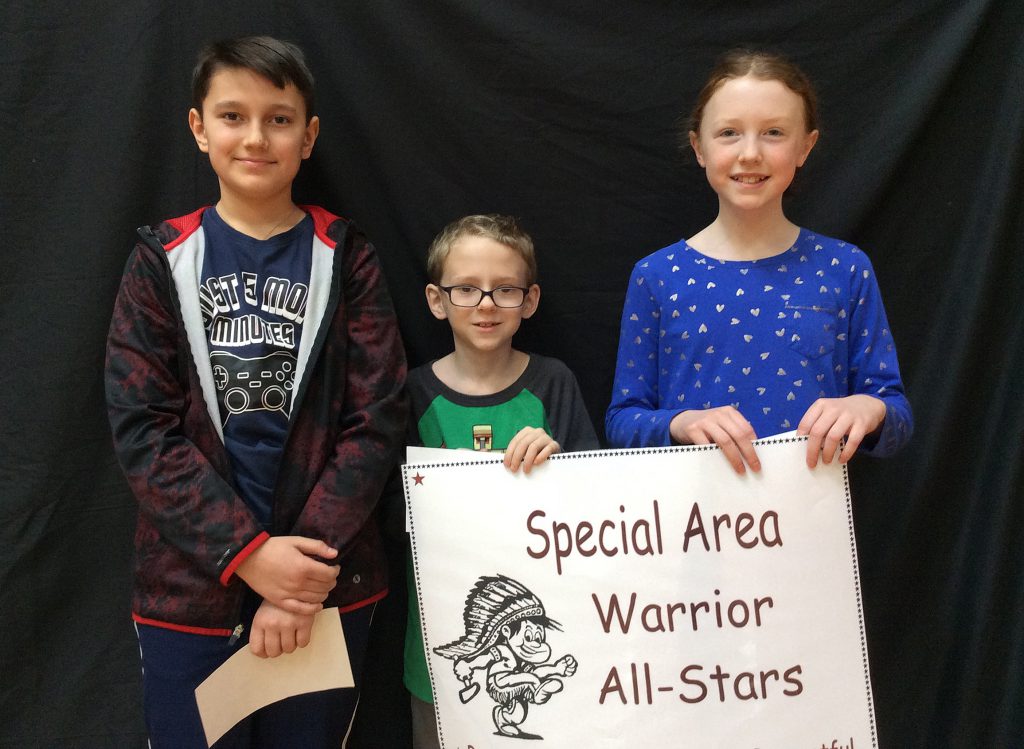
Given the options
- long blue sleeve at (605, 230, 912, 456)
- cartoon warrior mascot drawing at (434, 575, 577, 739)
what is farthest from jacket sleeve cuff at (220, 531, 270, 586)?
long blue sleeve at (605, 230, 912, 456)

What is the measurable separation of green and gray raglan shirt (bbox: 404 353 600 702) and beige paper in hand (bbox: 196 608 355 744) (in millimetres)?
231

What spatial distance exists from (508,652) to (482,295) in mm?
738

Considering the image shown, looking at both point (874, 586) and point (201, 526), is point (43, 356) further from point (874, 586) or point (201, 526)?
point (874, 586)

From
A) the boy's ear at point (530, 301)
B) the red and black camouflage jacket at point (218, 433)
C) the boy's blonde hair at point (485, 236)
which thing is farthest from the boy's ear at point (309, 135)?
the boy's ear at point (530, 301)

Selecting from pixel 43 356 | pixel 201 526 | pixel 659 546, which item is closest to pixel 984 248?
pixel 659 546

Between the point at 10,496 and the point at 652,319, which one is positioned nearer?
the point at 652,319

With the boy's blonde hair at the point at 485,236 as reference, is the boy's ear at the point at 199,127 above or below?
above

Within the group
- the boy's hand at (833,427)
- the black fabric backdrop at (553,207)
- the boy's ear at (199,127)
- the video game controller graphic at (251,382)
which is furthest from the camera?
the black fabric backdrop at (553,207)

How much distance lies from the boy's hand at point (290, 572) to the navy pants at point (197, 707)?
0.50ft

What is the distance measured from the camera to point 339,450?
1619 millimetres

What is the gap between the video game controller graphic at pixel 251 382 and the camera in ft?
5.25

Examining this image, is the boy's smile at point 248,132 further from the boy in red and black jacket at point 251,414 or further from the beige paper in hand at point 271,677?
the beige paper in hand at point 271,677

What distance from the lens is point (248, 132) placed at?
1643mm

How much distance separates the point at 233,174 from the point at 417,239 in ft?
1.69
